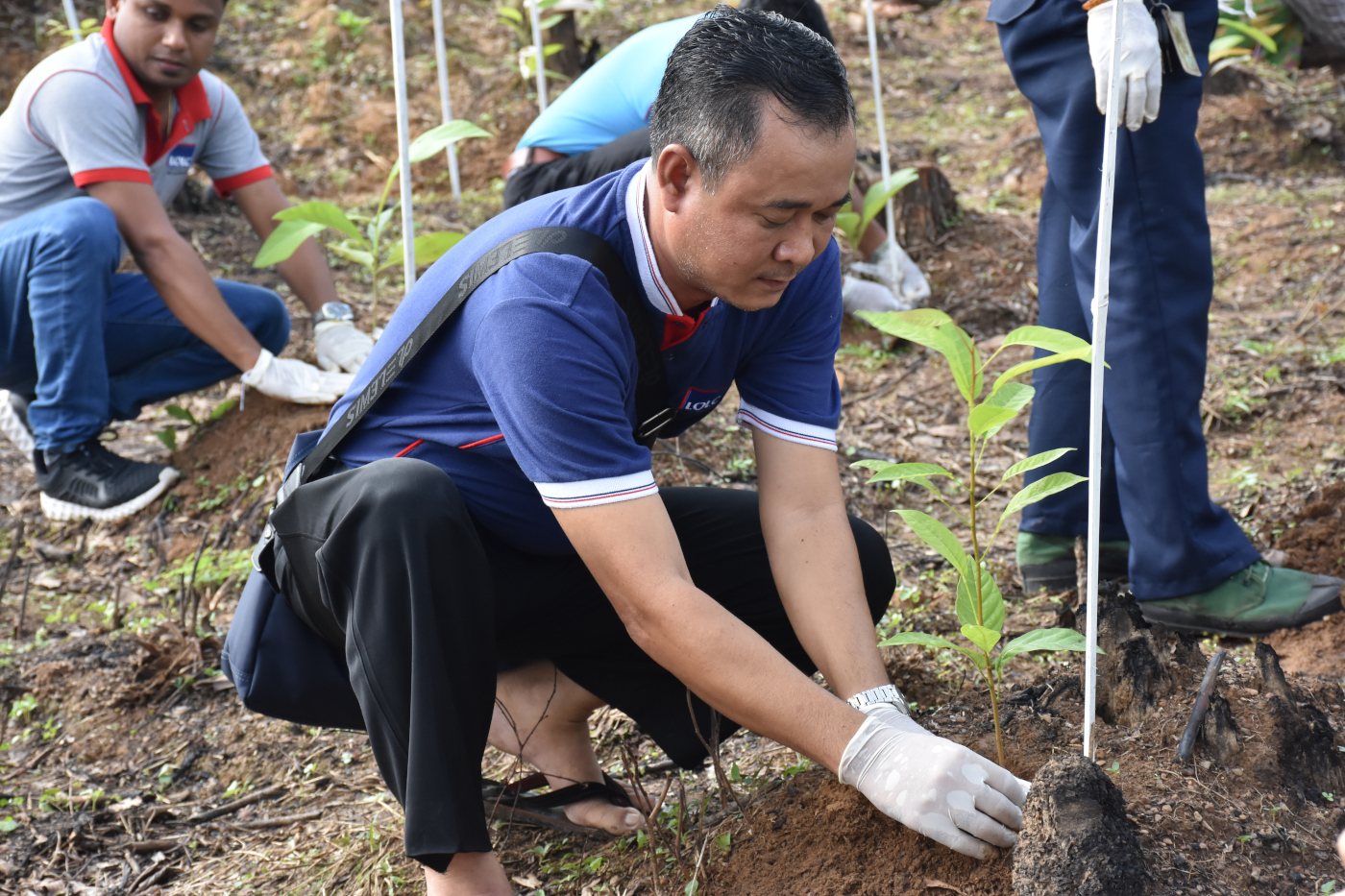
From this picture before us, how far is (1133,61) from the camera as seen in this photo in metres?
1.75

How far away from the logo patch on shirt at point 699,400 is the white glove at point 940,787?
1.90 feet

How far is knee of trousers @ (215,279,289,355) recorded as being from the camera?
331cm

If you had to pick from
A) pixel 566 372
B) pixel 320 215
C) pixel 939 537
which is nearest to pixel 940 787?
pixel 939 537

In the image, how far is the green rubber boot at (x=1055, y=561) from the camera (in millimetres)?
2318

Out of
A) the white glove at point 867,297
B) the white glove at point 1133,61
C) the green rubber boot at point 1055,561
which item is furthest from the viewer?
the white glove at point 867,297

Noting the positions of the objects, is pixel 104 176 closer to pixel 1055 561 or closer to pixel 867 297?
pixel 867 297

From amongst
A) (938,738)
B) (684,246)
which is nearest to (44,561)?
(684,246)

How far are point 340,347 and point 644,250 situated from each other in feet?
6.83

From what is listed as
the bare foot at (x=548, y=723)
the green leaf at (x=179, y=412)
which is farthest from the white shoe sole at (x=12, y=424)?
the bare foot at (x=548, y=723)

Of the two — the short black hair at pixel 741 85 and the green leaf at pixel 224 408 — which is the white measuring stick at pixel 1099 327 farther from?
the green leaf at pixel 224 408

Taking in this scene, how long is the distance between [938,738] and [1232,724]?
474 millimetres

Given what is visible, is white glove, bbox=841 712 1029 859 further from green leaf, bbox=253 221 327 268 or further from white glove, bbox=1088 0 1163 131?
green leaf, bbox=253 221 327 268

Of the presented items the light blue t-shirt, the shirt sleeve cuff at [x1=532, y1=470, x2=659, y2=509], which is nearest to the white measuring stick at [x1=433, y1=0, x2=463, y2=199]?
the light blue t-shirt

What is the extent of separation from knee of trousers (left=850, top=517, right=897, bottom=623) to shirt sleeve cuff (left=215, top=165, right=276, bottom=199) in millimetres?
2595
